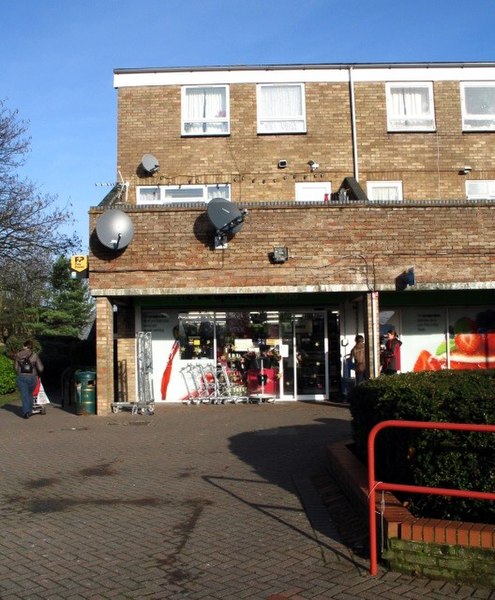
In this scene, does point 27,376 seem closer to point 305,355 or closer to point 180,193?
point 180,193

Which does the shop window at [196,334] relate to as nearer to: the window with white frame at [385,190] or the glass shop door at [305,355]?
the glass shop door at [305,355]

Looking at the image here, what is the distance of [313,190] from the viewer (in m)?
17.9

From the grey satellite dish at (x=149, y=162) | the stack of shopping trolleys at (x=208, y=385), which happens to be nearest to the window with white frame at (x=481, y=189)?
the stack of shopping trolleys at (x=208, y=385)

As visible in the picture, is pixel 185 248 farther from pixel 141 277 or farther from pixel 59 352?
pixel 59 352

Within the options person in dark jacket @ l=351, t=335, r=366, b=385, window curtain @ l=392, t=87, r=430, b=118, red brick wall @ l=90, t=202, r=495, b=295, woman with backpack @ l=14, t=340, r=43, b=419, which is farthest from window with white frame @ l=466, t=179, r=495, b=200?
woman with backpack @ l=14, t=340, r=43, b=419

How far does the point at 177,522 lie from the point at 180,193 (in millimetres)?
12567

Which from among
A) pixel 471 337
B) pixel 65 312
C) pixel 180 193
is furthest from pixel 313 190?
pixel 65 312

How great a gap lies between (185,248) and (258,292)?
183cm

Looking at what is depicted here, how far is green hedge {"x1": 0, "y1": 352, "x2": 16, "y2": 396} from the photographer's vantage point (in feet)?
65.4

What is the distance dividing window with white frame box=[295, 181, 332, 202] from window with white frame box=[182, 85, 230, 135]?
2.46 metres

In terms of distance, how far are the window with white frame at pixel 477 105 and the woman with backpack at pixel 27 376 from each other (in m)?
12.6

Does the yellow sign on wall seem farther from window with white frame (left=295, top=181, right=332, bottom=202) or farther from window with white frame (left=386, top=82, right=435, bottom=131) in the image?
window with white frame (left=386, top=82, right=435, bottom=131)

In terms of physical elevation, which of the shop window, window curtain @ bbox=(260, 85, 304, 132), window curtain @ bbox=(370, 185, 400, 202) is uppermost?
window curtain @ bbox=(260, 85, 304, 132)

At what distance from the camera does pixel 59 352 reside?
27.4m
